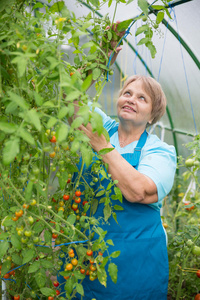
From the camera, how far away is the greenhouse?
0.80 m

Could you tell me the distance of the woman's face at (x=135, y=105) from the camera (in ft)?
4.65

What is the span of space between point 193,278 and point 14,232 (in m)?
1.72

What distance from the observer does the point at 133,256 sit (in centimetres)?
130

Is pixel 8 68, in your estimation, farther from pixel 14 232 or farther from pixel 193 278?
pixel 193 278

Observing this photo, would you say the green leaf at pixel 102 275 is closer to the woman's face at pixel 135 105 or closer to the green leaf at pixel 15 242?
the green leaf at pixel 15 242

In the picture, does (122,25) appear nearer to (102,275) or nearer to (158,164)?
(158,164)

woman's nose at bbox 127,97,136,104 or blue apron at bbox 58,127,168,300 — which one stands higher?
woman's nose at bbox 127,97,136,104

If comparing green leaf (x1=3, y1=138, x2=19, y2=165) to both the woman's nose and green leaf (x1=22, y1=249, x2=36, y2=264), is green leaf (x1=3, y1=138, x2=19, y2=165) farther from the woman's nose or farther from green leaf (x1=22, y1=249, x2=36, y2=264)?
the woman's nose

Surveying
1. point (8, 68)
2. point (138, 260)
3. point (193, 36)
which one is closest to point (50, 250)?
point (138, 260)

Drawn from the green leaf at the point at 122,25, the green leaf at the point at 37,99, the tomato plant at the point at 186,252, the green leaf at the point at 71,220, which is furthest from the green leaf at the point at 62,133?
the tomato plant at the point at 186,252

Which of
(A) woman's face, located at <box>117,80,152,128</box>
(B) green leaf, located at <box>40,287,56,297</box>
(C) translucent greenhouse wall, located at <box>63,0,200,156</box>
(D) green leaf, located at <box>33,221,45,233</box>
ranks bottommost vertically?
(B) green leaf, located at <box>40,287,56,297</box>

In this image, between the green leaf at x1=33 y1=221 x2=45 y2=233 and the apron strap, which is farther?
the apron strap

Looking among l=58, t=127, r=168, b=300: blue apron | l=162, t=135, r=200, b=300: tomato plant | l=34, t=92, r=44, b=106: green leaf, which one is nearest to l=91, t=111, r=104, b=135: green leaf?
l=34, t=92, r=44, b=106: green leaf

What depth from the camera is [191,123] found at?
9.82ft
